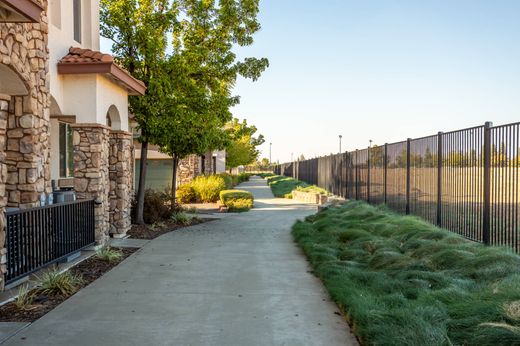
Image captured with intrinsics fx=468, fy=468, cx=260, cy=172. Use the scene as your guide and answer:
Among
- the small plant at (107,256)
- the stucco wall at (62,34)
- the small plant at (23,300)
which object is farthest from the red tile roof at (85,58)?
the small plant at (23,300)

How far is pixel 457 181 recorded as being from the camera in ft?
30.5

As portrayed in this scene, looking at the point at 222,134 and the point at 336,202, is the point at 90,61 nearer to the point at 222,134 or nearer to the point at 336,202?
the point at 222,134

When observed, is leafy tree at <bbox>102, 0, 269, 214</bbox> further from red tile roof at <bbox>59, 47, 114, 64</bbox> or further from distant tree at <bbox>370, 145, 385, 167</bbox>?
distant tree at <bbox>370, 145, 385, 167</bbox>

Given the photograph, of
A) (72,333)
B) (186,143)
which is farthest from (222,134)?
(72,333)

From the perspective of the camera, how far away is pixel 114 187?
1126 centimetres

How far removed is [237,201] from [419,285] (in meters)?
13.7

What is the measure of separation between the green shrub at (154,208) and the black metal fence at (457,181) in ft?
22.5

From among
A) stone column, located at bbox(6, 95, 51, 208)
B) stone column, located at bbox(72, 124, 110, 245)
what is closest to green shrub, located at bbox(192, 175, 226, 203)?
stone column, located at bbox(72, 124, 110, 245)

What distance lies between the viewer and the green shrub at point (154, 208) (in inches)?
529

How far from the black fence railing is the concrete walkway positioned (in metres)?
0.93

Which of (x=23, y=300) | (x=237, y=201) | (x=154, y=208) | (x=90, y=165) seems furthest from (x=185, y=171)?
(x=23, y=300)

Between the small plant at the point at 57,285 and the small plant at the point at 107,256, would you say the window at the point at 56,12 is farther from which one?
the small plant at the point at 57,285

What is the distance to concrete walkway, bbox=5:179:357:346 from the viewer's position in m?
4.69

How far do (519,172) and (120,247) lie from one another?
296 inches
